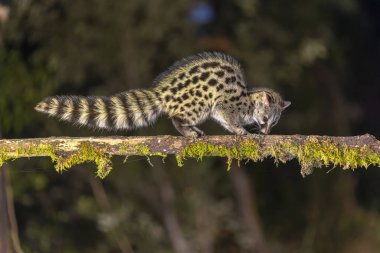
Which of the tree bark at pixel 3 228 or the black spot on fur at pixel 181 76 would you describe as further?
the tree bark at pixel 3 228

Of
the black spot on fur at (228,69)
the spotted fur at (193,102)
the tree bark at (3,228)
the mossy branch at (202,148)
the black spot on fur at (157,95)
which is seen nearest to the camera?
the mossy branch at (202,148)

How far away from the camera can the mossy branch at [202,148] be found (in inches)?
258

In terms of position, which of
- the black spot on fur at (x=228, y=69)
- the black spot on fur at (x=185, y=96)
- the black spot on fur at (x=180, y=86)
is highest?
the black spot on fur at (x=228, y=69)

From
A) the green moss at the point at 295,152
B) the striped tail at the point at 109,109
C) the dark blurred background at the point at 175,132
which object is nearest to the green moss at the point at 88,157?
the striped tail at the point at 109,109

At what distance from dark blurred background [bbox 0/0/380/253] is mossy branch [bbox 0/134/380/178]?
4982 millimetres

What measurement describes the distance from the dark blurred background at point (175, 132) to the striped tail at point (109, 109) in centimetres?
441

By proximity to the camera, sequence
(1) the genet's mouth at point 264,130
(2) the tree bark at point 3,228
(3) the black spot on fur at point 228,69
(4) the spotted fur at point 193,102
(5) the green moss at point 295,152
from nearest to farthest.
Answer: (5) the green moss at point 295,152 < (4) the spotted fur at point 193,102 < (3) the black spot on fur at point 228,69 < (1) the genet's mouth at point 264,130 < (2) the tree bark at point 3,228

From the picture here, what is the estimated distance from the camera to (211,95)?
7742 mm

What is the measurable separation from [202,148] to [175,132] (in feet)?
26.6

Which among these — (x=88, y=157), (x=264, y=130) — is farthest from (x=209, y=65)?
(x=88, y=157)

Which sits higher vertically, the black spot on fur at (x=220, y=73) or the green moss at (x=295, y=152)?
the black spot on fur at (x=220, y=73)

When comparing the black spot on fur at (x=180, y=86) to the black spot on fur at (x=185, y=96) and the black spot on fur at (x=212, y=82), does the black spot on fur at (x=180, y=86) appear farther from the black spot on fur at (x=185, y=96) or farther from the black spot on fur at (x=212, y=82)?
the black spot on fur at (x=212, y=82)

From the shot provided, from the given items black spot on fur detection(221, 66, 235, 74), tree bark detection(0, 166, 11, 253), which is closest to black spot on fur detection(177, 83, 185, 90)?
black spot on fur detection(221, 66, 235, 74)

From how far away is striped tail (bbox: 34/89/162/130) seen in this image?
676cm
